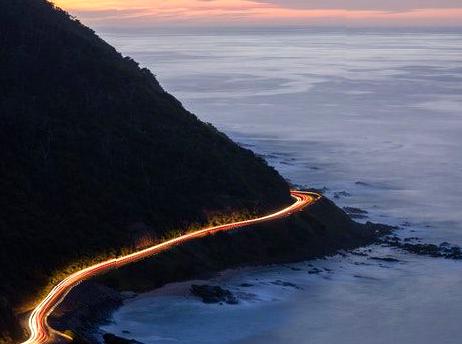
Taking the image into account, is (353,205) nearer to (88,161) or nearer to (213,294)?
(88,161)

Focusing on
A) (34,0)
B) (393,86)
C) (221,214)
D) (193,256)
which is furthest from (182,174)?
(393,86)

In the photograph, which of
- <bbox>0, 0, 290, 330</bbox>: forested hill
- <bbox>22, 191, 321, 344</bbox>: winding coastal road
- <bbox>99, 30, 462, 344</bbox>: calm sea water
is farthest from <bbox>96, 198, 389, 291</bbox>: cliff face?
<bbox>0, 0, 290, 330</bbox>: forested hill

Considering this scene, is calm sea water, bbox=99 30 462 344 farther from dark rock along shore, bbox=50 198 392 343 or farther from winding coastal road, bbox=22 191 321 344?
winding coastal road, bbox=22 191 321 344

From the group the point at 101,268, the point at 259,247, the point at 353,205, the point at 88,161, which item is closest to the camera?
the point at 101,268

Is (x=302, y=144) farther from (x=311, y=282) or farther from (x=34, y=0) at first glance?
(x=311, y=282)

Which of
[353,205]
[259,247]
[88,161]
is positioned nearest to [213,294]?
[259,247]

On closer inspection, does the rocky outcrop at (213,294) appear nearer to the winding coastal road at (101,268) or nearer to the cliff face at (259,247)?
the cliff face at (259,247)

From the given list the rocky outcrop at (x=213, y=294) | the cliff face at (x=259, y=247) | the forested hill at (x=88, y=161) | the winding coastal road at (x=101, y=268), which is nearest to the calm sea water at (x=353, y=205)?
the rocky outcrop at (x=213, y=294)

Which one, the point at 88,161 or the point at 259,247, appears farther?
the point at 88,161
